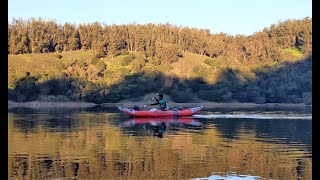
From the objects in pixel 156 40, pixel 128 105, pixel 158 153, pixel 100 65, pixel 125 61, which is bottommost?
pixel 158 153

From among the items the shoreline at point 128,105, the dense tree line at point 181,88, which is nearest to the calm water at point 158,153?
the shoreline at point 128,105

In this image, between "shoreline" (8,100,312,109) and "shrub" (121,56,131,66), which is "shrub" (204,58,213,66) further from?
"shoreline" (8,100,312,109)

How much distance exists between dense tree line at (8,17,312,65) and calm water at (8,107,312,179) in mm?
52608

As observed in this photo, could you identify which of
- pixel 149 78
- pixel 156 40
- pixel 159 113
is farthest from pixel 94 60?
pixel 159 113

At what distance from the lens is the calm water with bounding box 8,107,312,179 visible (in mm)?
13836

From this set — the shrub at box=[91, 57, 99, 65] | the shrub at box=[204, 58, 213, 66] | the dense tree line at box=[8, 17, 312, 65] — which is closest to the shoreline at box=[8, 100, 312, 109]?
the shrub at box=[91, 57, 99, 65]

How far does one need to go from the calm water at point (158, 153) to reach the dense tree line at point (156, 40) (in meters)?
52.6

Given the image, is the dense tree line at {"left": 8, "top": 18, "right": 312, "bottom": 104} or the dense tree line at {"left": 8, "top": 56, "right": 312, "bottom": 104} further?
the dense tree line at {"left": 8, "top": 18, "right": 312, "bottom": 104}

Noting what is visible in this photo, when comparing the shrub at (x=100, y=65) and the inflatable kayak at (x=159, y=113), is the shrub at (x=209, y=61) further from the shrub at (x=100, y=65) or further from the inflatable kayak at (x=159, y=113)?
the inflatable kayak at (x=159, y=113)

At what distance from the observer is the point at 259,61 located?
273 feet

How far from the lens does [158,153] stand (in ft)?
59.8

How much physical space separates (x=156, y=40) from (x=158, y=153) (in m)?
68.1

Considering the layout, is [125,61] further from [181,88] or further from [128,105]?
[128,105]
